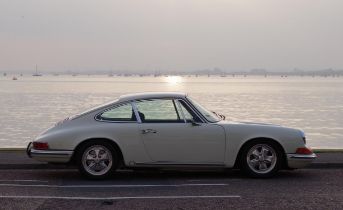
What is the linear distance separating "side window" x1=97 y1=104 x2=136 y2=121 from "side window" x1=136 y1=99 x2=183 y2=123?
0.48 feet

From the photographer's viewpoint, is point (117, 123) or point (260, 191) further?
point (117, 123)

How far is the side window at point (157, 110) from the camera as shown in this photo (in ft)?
29.8

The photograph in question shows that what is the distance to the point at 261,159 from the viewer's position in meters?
9.11

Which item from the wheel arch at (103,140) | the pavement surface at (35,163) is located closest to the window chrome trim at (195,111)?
the wheel arch at (103,140)

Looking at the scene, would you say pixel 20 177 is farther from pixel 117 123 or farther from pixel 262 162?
pixel 262 162

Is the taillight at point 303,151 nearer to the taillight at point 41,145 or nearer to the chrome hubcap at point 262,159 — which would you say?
the chrome hubcap at point 262,159

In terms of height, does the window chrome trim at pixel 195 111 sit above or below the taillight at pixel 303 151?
above

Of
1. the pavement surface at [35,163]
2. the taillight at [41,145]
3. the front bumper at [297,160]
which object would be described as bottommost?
the pavement surface at [35,163]

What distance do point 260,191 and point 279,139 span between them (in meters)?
1.30

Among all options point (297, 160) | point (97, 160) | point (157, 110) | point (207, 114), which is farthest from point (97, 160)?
point (297, 160)

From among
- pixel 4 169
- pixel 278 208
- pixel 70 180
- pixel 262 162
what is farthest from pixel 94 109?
pixel 278 208

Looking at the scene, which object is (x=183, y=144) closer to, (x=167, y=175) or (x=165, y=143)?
(x=165, y=143)

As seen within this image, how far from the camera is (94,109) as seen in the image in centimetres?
922

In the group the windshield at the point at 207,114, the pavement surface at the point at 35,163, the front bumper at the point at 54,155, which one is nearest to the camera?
the front bumper at the point at 54,155
